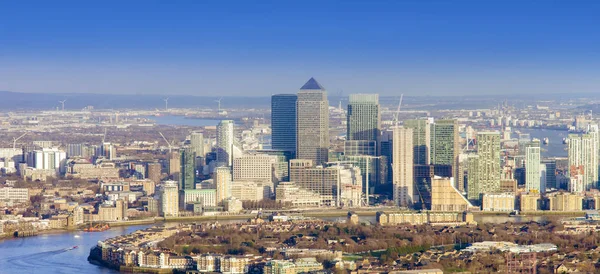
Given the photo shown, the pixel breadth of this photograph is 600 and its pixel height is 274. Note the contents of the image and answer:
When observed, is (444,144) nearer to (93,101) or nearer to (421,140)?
(421,140)

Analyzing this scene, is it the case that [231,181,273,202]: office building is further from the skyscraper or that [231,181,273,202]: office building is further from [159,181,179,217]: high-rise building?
the skyscraper

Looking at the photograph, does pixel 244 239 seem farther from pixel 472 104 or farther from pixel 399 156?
pixel 472 104

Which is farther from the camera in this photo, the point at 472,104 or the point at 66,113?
the point at 66,113

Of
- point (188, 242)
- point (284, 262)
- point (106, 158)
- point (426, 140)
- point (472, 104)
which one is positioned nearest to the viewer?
point (284, 262)

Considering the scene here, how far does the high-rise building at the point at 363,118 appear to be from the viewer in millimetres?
39969

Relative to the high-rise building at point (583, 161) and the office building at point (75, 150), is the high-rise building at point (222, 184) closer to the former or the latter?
the high-rise building at point (583, 161)

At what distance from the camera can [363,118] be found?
40281 millimetres

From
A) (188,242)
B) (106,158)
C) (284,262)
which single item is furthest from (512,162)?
(284,262)

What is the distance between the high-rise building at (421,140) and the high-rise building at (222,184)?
14.2 feet

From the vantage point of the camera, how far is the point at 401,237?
26438 mm

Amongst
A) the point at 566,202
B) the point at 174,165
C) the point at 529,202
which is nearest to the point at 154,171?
the point at 174,165

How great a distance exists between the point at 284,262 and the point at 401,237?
443 centimetres

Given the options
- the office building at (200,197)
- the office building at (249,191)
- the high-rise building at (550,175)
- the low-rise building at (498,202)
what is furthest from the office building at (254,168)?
the high-rise building at (550,175)

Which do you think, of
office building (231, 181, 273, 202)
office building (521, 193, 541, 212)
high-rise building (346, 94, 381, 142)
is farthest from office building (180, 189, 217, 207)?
high-rise building (346, 94, 381, 142)
